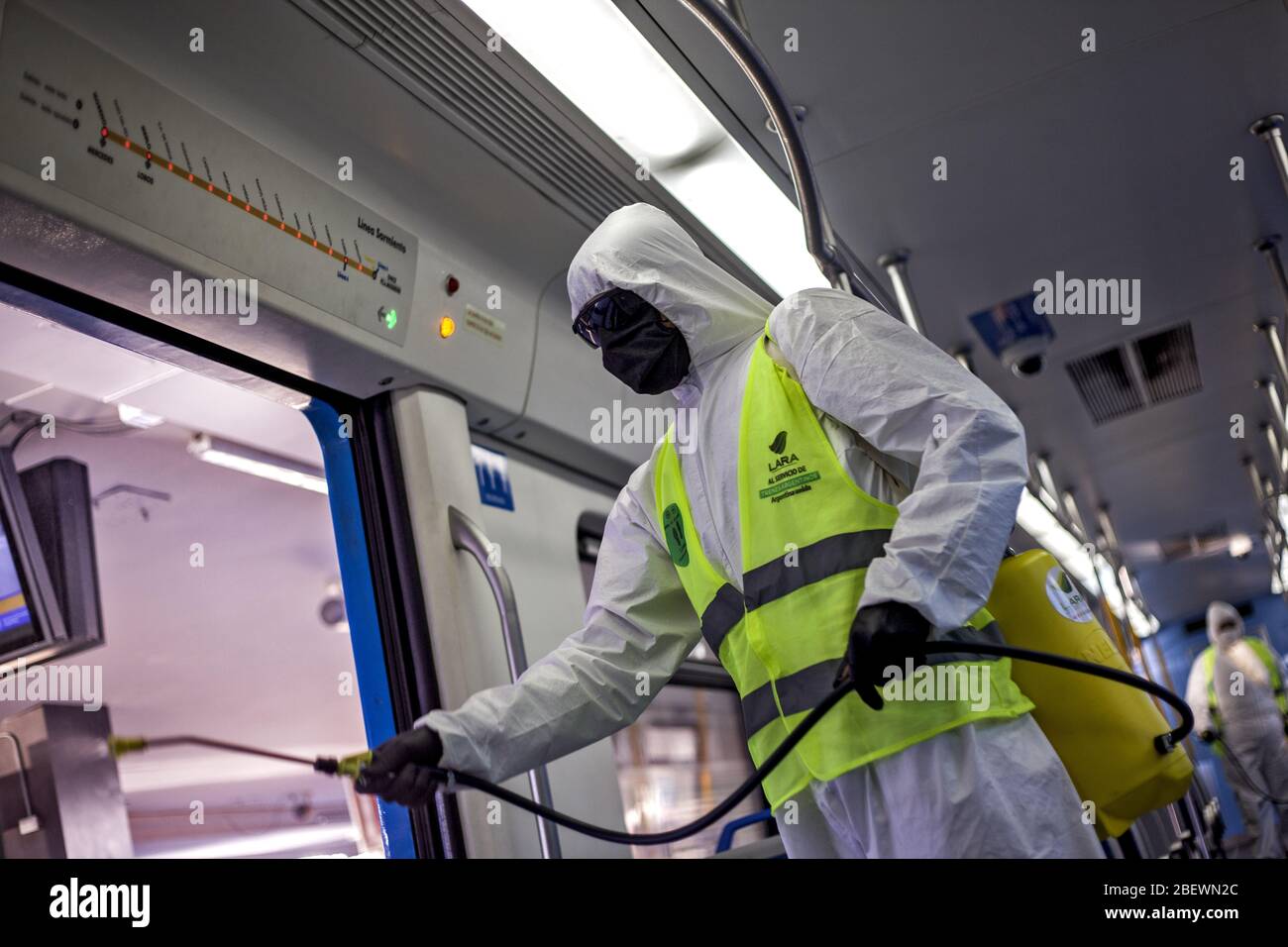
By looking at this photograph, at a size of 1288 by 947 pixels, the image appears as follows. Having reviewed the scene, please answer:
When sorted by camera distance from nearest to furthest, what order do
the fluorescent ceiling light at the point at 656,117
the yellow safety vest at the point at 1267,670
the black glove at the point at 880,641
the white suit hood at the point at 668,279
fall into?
the black glove at the point at 880,641, the white suit hood at the point at 668,279, the fluorescent ceiling light at the point at 656,117, the yellow safety vest at the point at 1267,670

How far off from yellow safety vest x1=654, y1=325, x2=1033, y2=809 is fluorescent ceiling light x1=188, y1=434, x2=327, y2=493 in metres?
2.10

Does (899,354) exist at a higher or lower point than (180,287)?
lower

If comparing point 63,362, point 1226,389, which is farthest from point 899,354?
point 1226,389

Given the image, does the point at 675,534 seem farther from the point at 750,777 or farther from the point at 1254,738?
the point at 1254,738

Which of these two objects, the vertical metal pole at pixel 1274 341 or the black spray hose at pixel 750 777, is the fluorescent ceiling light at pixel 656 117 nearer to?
the black spray hose at pixel 750 777

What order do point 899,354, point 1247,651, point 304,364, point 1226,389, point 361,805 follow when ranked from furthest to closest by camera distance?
point 1247,651 → point 1226,389 → point 361,805 → point 304,364 → point 899,354

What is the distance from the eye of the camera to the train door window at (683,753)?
4195 mm

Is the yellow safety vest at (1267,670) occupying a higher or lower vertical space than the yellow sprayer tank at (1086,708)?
higher

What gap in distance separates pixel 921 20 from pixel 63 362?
2.43 meters

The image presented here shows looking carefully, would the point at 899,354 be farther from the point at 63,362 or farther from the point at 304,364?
the point at 63,362

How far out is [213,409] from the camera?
3613 mm

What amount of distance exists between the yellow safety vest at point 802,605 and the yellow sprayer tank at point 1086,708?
10cm

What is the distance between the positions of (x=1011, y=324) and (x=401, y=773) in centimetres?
394

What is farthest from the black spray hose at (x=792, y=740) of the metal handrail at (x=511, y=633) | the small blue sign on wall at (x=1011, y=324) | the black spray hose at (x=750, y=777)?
the small blue sign on wall at (x=1011, y=324)
